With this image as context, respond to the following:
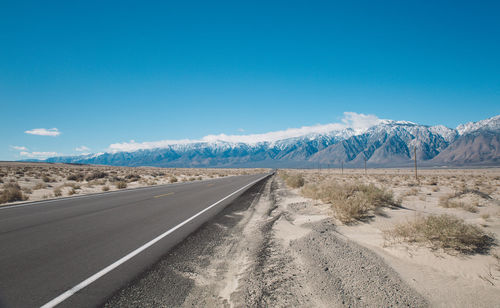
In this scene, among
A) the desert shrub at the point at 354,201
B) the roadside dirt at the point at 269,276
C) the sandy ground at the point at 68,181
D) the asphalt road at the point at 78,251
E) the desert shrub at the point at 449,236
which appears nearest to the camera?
the roadside dirt at the point at 269,276

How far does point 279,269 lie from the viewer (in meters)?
3.88

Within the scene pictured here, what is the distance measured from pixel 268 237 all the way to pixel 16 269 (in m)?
4.53

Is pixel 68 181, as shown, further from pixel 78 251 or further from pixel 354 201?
pixel 354 201

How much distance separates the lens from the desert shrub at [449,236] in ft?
14.4

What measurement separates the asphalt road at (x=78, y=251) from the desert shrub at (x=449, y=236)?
5064 mm

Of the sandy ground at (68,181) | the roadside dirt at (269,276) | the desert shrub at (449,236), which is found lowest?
the sandy ground at (68,181)

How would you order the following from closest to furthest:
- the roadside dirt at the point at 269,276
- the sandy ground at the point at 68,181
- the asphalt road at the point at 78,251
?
the roadside dirt at the point at 269,276 < the asphalt road at the point at 78,251 < the sandy ground at the point at 68,181

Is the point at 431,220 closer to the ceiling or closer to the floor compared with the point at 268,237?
closer to the ceiling

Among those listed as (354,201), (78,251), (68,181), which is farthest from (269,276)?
(68,181)

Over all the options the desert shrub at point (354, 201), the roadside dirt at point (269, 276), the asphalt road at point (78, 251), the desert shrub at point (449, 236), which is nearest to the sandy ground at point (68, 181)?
the asphalt road at point (78, 251)

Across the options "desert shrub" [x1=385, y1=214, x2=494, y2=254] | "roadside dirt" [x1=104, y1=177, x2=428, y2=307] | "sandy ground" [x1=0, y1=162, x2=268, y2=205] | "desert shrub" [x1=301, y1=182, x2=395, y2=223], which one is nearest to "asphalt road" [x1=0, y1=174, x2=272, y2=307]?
"roadside dirt" [x1=104, y1=177, x2=428, y2=307]

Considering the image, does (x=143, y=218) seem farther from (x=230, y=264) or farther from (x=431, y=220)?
(x=431, y=220)

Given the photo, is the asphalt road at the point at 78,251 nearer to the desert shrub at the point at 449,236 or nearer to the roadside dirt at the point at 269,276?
the roadside dirt at the point at 269,276

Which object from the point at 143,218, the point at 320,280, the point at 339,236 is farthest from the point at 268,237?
the point at 143,218
